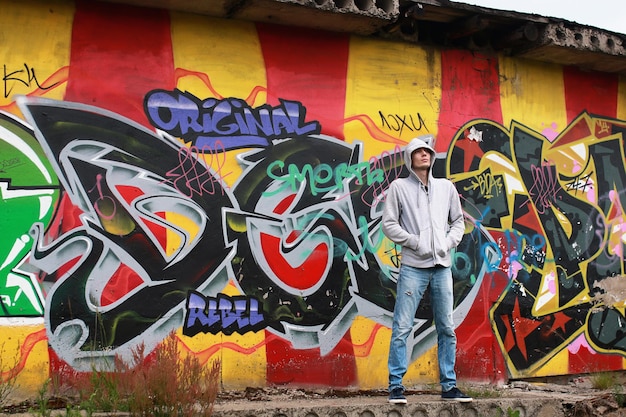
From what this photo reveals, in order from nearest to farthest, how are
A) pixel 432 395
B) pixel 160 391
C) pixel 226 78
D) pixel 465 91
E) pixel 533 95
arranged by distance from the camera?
pixel 160 391 → pixel 432 395 → pixel 226 78 → pixel 465 91 → pixel 533 95

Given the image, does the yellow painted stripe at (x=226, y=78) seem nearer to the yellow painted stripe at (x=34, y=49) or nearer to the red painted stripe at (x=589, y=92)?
the yellow painted stripe at (x=34, y=49)

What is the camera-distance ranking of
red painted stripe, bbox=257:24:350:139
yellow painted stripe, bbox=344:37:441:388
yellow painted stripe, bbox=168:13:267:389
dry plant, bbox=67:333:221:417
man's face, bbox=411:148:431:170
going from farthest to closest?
yellow painted stripe, bbox=344:37:441:388, red painted stripe, bbox=257:24:350:139, yellow painted stripe, bbox=168:13:267:389, man's face, bbox=411:148:431:170, dry plant, bbox=67:333:221:417

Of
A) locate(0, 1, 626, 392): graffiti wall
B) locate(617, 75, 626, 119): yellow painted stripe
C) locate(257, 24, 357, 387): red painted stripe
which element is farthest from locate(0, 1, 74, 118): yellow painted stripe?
locate(617, 75, 626, 119): yellow painted stripe

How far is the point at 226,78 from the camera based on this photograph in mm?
7344

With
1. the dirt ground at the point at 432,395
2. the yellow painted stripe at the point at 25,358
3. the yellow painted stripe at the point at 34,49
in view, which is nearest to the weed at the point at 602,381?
the dirt ground at the point at 432,395

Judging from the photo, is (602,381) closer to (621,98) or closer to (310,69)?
(621,98)

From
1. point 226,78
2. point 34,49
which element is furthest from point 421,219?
point 34,49

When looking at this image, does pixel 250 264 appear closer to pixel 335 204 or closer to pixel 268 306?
pixel 268 306

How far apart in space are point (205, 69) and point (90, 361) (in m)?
2.79

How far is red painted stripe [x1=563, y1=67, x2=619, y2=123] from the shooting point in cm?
930

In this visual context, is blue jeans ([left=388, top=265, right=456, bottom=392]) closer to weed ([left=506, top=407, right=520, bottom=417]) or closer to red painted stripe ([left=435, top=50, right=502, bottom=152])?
weed ([left=506, top=407, right=520, bottom=417])

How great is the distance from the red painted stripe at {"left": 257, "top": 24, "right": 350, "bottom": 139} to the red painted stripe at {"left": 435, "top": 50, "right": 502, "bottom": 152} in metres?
1.23

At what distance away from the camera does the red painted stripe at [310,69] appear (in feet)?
24.8

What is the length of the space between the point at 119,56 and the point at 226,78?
101 centimetres
